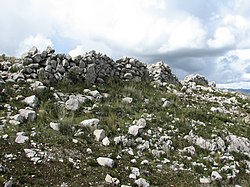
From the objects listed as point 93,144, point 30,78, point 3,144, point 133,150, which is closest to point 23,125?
point 3,144

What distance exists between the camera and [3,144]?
10.3 m

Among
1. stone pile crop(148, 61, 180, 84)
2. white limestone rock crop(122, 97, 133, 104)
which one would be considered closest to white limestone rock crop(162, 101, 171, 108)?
white limestone rock crop(122, 97, 133, 104)

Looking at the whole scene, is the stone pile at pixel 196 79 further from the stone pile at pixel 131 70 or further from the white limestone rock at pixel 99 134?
the white limestone rock at pixel 99 134

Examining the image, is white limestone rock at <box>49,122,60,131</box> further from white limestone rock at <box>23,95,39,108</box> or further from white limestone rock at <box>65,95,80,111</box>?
white limestone rock at <box>65,95,80,111</box>

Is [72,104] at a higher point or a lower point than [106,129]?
higher

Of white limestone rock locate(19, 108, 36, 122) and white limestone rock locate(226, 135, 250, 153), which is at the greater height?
white limestone rock locate(19, 108, 36, 122)

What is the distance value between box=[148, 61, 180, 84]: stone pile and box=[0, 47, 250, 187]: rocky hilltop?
233 centimetres

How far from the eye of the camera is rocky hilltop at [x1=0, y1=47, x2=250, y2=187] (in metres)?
9.97

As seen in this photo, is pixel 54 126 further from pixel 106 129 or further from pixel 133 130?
pixel 133 130

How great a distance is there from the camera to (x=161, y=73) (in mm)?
23125

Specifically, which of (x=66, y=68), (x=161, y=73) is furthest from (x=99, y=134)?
(x=161, y=73)

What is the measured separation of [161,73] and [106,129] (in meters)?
11.1

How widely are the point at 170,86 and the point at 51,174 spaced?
1321 cm

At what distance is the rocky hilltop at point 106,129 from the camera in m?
9.97
